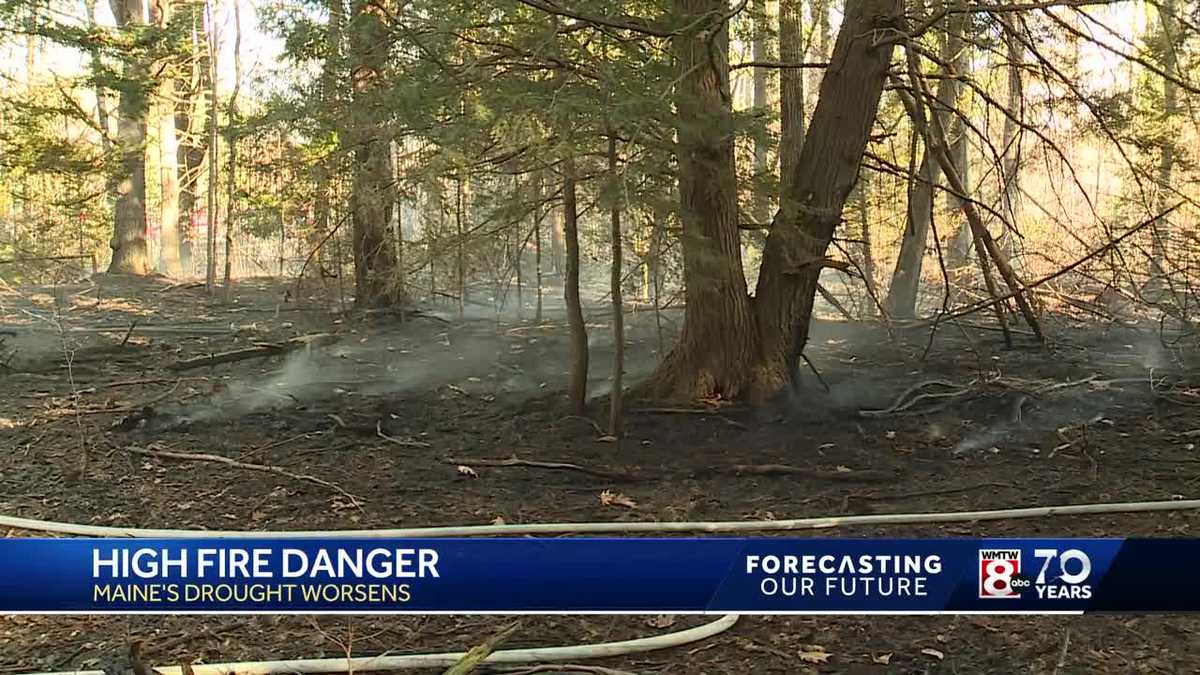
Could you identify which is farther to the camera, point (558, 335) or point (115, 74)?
point (115, 74)

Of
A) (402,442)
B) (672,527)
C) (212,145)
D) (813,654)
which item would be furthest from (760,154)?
(212,145)

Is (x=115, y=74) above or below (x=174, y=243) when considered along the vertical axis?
above

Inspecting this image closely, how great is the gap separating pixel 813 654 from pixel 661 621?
58 centimetres

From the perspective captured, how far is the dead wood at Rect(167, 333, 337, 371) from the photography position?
8352 mm

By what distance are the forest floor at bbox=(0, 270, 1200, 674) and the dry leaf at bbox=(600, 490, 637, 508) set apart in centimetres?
7

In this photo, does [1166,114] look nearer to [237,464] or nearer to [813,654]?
[813,654]

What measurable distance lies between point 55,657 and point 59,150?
1360 centimetres

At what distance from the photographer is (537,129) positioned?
16.1ft

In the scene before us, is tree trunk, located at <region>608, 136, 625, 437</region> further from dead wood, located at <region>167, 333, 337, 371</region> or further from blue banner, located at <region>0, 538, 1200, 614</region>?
dead wood, located at <region>167, 333, 337, 371</region>

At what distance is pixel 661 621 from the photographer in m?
3.54

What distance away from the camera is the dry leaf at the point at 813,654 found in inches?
127

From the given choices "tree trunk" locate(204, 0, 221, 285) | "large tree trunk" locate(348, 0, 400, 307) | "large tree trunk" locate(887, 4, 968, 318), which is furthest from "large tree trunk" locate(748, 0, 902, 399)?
"tree trunk" locate(204, 0, 221, 285)

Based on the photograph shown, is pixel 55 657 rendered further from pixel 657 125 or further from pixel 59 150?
pixel 59 150

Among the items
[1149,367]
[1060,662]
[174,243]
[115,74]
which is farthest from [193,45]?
[1060,662]
